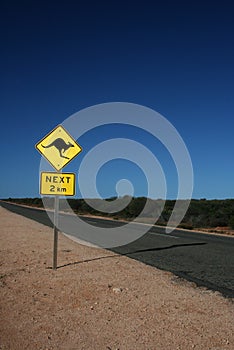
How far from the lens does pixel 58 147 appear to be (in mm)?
8344

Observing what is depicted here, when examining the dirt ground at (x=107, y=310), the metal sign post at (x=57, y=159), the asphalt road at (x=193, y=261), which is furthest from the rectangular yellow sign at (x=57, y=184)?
the asphalt road at (x=193, y=261)

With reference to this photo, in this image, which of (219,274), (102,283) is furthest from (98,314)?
(219,274)

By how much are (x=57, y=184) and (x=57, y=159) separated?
1.85 feet

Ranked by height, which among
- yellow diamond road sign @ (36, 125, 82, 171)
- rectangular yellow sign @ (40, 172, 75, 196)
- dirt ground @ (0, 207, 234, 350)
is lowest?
dirt ground @ (0, 207, 234, 350)

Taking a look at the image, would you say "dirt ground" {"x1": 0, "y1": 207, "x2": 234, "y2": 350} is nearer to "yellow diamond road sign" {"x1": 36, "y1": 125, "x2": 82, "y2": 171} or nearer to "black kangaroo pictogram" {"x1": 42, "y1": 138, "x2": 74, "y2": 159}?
"yellow diamond road sign" {"x1": 36, "y1": 125, "x2": 82, "y2": 171}

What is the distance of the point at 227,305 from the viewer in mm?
5672

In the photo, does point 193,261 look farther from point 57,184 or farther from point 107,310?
point 107,310

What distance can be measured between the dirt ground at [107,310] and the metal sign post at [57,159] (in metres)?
1.31

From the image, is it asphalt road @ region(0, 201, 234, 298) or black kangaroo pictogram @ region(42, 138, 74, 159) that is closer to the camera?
asphalt road @ region(0, 201, 234, 298)

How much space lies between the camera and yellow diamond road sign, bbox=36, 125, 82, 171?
828 cm

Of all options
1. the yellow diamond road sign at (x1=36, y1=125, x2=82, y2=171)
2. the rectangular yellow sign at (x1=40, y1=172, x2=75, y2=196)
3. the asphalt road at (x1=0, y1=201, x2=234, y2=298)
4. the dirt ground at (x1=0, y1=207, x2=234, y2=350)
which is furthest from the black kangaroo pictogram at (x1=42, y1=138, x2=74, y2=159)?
the asphalt road at (x1=0, y1=201, x2=234, y2=298)

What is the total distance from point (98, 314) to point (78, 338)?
36.6 inches

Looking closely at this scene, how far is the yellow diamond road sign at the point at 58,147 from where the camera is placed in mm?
8281

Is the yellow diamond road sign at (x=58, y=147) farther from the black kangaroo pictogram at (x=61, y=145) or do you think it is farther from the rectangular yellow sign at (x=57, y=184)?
the rectangular yellow sign at (x=57, y=184)
